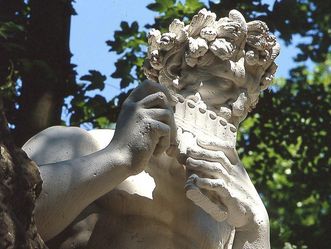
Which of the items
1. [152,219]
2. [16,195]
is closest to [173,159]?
[152,219]

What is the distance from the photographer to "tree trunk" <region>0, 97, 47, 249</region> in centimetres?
431

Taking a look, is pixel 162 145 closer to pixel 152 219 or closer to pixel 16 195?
pixel 152 219

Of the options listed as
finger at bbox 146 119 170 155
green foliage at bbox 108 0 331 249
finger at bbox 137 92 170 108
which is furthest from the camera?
green foliage at bbox 108 0 331 249

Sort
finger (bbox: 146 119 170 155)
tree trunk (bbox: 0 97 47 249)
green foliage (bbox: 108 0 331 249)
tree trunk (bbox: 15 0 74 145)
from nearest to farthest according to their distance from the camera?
tree trunk (bbox: 0 97 47 249) < finger (bbox: 146 119 170 155) < tree trunk (bbox: 15 0 74 145) < green foliage (bbox: 108 0 331 249)

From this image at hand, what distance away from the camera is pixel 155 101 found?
538 cm

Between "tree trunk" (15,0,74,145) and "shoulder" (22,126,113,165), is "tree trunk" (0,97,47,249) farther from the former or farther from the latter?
"tree trunk" (15,0,74,145)

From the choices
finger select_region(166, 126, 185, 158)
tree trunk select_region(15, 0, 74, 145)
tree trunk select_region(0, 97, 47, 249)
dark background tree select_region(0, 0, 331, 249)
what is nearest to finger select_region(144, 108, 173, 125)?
finger select_region(166, 126, 185, 158)

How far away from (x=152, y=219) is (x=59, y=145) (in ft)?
1.72

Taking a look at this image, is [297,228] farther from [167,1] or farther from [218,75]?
[218,75]

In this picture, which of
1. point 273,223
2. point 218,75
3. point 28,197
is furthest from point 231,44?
point 273,223

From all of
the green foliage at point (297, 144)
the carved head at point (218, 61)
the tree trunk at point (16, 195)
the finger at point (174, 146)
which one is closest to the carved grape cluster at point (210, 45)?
the carved head at point (218, 61)

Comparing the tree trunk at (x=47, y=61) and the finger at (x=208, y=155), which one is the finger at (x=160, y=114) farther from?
the tree trunk at (x=47, y=61)

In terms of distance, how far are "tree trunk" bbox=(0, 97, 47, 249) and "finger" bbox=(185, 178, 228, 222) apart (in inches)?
37.7

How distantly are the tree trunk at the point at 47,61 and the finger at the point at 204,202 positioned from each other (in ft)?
16.5
